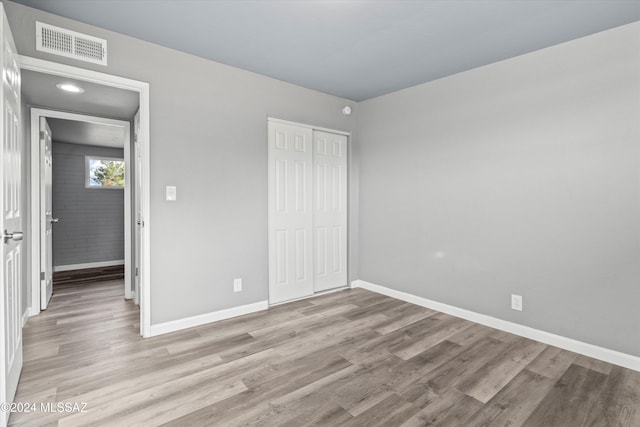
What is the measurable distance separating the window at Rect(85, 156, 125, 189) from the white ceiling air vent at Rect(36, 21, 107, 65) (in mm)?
4307

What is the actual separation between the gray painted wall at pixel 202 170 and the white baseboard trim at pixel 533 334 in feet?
5.83

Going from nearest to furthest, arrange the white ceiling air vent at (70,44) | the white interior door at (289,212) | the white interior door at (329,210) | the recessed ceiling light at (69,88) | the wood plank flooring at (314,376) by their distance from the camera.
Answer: the wood plank flooring at (314,376), the white ceiling air vent at (70,44), the recessed ceiling light at (69,88), the white interior door at (289,212), the white interior door at (329,210)

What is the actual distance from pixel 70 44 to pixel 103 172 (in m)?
4.43

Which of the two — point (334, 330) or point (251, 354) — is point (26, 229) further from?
point (334, 330)

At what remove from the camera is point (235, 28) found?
2.53 meters

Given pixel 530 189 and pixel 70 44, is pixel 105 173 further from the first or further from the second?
pixel 530 189

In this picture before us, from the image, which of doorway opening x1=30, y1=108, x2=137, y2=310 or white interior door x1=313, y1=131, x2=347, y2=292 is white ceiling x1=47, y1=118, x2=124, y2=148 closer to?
doorway opening x1=30, y1=108, x2=137, y2=310

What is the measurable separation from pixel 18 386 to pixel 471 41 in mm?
4067

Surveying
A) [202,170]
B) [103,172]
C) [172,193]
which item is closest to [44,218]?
[172,193]

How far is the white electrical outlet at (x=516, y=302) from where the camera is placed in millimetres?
2945

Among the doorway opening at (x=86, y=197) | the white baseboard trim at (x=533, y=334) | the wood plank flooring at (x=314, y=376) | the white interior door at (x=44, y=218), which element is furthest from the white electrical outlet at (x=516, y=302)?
the doorway opening at (x=86, y=197)

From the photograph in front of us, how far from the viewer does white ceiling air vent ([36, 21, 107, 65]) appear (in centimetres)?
236

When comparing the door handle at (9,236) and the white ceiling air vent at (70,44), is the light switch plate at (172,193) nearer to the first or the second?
the white ceiling air vent at (70,44)

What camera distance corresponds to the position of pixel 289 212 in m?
3.82
